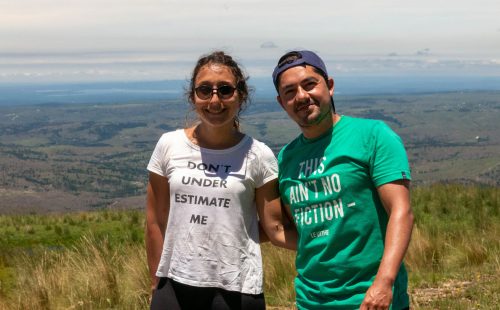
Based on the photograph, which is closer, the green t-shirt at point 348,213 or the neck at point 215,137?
the green t-shirt at point 348,213

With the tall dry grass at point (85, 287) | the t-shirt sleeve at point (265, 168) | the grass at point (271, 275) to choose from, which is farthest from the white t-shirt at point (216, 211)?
the tall dry grass at point (85, 287)

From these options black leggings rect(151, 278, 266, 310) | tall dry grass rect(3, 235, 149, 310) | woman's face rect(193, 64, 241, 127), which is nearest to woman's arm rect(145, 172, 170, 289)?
black leggings rect(151, 278, 266, 310)

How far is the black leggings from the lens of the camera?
9.82 ft

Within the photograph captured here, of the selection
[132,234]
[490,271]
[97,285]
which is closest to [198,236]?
[97,285]

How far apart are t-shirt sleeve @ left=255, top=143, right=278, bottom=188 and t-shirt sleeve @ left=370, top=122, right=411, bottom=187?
0.59 meters

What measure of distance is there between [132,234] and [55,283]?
519cm

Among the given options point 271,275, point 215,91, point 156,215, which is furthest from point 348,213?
point 271,275

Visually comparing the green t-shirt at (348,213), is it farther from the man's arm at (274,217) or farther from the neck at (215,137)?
the neck at (215,137)

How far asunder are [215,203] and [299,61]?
816 mm

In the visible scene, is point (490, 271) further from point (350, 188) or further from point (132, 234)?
point (132, 234)

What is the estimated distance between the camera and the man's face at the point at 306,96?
9.20 feet

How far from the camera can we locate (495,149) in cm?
18362

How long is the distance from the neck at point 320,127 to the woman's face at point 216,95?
0.44m

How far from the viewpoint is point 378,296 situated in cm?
245
